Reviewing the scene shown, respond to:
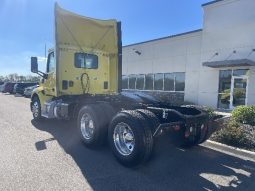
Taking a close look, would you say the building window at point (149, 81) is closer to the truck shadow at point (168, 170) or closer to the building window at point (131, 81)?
the building window at point (131, 81)

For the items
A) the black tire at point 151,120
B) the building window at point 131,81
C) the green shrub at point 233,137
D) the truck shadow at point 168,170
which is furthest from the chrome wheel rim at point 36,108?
the building window at point 131,81

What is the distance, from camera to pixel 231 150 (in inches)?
251

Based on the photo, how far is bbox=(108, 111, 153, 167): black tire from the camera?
467 centimetres

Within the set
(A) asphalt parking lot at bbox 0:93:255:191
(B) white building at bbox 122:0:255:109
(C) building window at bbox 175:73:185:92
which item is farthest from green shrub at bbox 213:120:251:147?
(C) building window at bbox 175:73:185:92

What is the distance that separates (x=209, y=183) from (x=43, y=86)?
7.18 meters

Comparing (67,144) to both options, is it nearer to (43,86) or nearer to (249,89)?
(43,86)

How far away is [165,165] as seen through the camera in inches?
204

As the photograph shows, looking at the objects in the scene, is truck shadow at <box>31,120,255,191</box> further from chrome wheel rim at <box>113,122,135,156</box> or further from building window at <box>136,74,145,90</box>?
building window at <box>136,74,145,90</box>

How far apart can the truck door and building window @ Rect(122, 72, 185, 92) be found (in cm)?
1197

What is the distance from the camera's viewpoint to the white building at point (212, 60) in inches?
568

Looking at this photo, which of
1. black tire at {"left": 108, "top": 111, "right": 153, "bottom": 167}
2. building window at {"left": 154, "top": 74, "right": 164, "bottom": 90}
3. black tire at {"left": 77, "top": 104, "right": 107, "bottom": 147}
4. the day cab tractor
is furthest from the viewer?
building window at {"left": 154, "top": 74, "right": 164, "bottom": 90}

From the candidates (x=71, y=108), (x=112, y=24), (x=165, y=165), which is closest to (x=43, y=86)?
(x=71, y=108)

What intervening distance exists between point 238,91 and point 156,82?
24.3 ft

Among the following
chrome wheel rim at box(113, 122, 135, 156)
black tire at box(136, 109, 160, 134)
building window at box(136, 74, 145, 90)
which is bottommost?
chrome wheel rim at box(113, 122, 135, 156)
